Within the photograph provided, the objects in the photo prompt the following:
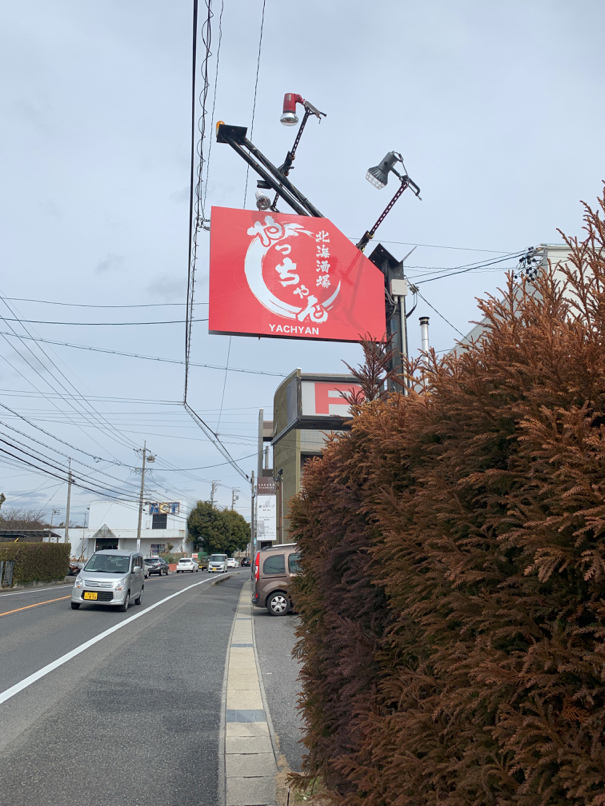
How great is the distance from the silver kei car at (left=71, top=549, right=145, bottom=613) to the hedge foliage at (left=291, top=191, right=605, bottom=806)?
1425 centimetres

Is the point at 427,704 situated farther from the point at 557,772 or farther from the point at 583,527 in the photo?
the point at 583,527

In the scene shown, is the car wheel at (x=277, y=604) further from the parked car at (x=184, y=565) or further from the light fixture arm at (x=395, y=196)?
the parked car at (x=184, y=565)

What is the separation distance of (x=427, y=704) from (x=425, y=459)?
0.99 meters

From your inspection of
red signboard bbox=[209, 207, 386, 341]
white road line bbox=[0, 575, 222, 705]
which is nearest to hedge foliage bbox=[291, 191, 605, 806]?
white road line bbox=[0, 575, 222, 705]

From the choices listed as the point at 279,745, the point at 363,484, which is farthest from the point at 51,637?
the point at 363,484

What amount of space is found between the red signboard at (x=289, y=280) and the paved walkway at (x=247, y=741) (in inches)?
232

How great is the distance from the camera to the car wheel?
16.1 meters

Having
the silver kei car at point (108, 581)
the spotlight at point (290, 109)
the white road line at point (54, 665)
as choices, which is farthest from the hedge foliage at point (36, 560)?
the spotlight at point (290, 109)

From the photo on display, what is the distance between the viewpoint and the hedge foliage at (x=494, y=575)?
1.62 metres

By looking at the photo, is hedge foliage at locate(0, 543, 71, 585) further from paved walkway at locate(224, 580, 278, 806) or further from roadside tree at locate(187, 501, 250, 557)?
Answer: roadside tree at locate(187, 501, 250, 557)

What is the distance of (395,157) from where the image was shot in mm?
9766

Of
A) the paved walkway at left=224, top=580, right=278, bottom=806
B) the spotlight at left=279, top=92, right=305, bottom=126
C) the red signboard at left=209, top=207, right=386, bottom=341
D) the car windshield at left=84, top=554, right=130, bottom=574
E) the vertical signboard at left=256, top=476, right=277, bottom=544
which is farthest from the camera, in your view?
the vertical signboard at left=256, top=476, right=277, bottom=544

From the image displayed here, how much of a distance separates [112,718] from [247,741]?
5.53ft

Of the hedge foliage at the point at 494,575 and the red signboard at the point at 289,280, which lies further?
the red signboard at the point at 289,280
